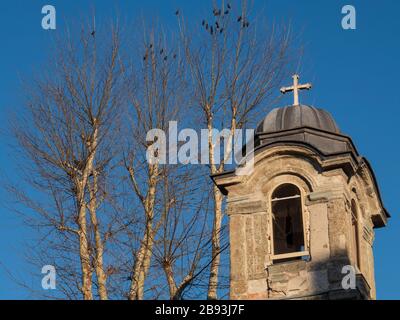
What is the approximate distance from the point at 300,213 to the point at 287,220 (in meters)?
0.37

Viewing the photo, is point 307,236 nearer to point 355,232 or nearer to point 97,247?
point 355,232

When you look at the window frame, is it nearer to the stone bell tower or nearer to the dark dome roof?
the stone bell tower

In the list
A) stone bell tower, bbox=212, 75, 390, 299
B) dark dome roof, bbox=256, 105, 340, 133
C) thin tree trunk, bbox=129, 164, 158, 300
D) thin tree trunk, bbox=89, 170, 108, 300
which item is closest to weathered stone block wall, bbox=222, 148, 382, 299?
stone bell tower, bbox=212, 75, 390, 299

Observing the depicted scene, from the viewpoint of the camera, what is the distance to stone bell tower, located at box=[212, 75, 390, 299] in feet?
66.8

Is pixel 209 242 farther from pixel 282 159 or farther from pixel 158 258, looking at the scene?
pixel 282 159

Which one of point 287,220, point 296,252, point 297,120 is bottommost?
point 296,252

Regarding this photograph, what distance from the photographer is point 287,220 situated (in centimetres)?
2152

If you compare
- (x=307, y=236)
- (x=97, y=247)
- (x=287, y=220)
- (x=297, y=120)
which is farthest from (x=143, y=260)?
(x=297, y=120)

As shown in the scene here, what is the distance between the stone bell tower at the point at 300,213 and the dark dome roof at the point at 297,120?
0.07 feet
